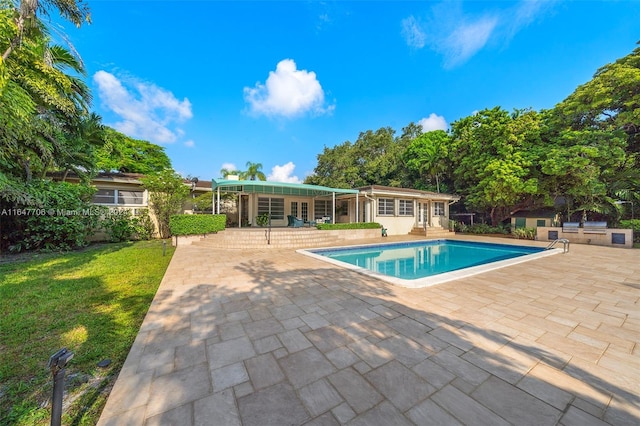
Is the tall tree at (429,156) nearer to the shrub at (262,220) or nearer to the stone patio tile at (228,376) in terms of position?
the shrub at (262,220)

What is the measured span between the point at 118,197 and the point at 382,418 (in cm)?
1504

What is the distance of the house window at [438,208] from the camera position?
18347 mm

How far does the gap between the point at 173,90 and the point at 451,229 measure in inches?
846

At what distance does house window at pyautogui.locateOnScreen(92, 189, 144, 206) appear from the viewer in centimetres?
1143

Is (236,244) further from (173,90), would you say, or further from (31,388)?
(173,90)

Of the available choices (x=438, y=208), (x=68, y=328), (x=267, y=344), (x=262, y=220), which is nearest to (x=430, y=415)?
Result: (x=267, y=344)

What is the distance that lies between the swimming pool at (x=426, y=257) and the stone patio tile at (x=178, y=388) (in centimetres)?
379

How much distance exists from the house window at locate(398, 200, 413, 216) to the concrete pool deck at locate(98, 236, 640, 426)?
12.2m

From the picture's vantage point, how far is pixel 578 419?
1.62 meters

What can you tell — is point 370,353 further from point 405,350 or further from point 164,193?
point 164,193

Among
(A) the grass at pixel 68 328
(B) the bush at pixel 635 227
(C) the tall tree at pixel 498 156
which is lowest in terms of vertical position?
(A) the grass at pixel 68 328

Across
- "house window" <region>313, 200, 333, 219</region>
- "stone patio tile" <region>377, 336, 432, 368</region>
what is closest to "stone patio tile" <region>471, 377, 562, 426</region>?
"stone patio tile" <region>377, 336, 432, 368</region>

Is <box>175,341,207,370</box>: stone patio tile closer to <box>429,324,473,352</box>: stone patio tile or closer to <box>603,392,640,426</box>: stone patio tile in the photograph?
<box>429,324,473,352</box>: stone patio tile

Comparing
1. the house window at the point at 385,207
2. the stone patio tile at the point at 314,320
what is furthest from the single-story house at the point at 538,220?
the stone patio tile at the point at 314,320
